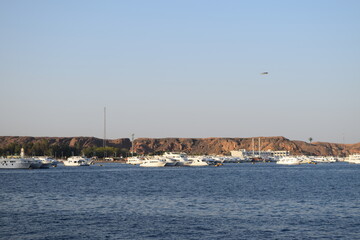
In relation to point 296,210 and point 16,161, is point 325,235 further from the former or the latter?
point 16,161

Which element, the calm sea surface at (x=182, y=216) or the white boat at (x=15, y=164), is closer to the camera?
the calm sea surface at (x=182, y=216)

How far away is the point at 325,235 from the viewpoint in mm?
35594

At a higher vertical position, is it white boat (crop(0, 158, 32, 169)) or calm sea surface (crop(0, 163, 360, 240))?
white boat (crop(0, 158, 32, 169))

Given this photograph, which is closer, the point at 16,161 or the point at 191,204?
the point at 191,204

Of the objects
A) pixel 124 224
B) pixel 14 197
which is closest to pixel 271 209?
pixel 124 224

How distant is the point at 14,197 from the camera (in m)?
62.6

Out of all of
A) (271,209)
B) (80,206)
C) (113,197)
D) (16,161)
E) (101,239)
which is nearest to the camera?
(101,239)

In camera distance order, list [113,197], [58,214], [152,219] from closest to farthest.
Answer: [152,219]
[58,214]
[113,197]

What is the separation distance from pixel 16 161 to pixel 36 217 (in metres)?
131

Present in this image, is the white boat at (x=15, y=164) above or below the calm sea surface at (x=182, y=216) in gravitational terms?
above

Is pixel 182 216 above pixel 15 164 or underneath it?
underneath

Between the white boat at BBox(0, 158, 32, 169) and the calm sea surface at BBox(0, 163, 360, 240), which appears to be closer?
the calm sea surface at BBox(0, 163, 360, 240)

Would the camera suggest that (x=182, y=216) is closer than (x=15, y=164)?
Yes

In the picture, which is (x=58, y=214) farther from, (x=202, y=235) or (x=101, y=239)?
(x=202, y=235)
